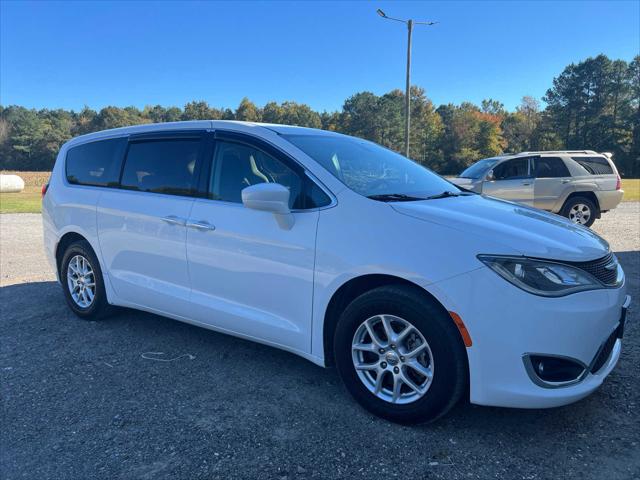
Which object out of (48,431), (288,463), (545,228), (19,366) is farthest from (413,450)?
(19,366)

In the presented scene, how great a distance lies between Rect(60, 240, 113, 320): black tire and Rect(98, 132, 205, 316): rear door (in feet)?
0.78

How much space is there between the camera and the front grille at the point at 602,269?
8.41ft

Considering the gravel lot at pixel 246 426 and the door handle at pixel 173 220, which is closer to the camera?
the gravel lot at pixel 246 426

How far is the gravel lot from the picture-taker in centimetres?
243

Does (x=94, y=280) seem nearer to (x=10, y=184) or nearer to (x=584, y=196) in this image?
(x=584, y=196)

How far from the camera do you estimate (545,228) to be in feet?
9.32

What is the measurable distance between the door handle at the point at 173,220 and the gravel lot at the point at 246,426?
1090mm

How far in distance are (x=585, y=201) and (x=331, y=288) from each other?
10.4 metres

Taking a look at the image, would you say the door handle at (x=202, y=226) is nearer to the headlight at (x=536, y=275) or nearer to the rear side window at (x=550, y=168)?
the headlight at (x=536, y=275)

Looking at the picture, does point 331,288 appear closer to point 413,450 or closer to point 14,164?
point 413,450

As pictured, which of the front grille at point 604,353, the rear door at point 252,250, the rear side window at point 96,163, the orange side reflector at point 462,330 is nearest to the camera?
the orange side reflector at point 462,330

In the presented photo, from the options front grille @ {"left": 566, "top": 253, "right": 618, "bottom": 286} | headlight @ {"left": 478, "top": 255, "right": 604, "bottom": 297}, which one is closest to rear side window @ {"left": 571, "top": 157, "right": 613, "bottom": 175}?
front grille @ {"left": 566, "top": 253, "right": 618, "bottom": 286}

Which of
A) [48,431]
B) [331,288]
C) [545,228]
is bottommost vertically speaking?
[48,431]

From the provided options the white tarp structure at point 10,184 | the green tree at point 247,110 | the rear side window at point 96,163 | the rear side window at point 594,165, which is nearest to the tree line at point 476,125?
the green tree at point 247,110
